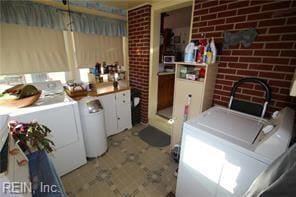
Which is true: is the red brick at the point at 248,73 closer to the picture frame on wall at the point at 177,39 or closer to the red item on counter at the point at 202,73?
the red item on counter at the point at 202,73

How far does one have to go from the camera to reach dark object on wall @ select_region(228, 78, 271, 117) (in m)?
1.40

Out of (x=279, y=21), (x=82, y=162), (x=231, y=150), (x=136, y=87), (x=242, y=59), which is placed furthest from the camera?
(x=136, y=87)

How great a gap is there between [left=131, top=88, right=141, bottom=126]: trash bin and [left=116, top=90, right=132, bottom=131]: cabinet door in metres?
0.13

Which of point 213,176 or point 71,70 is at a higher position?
point 71,70

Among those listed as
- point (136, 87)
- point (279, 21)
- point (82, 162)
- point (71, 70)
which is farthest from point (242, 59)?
point (71, 70)

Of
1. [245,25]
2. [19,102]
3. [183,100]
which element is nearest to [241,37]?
[245,25]

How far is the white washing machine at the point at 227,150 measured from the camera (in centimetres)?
93

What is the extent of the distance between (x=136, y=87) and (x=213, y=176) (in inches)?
86.8

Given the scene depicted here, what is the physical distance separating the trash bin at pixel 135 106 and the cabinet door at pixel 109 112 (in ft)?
1.45

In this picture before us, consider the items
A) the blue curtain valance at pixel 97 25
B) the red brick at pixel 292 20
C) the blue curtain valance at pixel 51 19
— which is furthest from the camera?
the blue curtain valance at pixel 97 25

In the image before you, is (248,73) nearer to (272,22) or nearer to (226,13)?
(272,22)

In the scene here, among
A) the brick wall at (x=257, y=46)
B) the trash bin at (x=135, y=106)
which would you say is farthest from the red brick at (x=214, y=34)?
the trash bin at (x=135, y=106)

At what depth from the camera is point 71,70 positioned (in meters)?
2.53

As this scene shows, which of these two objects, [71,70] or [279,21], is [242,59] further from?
[71,70]
